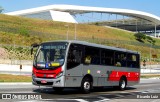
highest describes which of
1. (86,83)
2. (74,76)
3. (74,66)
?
(74,66)

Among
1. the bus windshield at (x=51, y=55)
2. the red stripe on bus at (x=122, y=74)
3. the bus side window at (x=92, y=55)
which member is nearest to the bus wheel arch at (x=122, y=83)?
the red stripe on bus at (x=122, y=74)

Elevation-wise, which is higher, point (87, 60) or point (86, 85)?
point (87, 60)

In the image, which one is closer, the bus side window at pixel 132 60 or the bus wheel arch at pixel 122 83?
the bus wheel arch at pixel 122 83

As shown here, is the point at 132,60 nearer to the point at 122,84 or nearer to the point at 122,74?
the point at 122,74

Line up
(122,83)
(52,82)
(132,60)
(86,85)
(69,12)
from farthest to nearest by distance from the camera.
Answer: (69,12) < (132,60) < (122,83) < (86,85) < (52,82)

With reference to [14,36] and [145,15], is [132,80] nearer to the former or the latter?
[14,36]

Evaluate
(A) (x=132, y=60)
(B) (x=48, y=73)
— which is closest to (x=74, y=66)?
(B) (x=48, y=73)

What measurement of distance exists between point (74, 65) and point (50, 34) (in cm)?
6970

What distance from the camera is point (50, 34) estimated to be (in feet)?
290

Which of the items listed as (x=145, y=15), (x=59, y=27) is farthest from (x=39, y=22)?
(x=145, y=15)

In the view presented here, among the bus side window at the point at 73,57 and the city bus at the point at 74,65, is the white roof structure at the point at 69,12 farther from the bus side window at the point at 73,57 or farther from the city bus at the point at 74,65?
the bus side window at the point at 73,57

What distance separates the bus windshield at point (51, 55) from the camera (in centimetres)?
1864

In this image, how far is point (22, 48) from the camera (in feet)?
227

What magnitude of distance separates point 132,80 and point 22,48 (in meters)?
45.3
